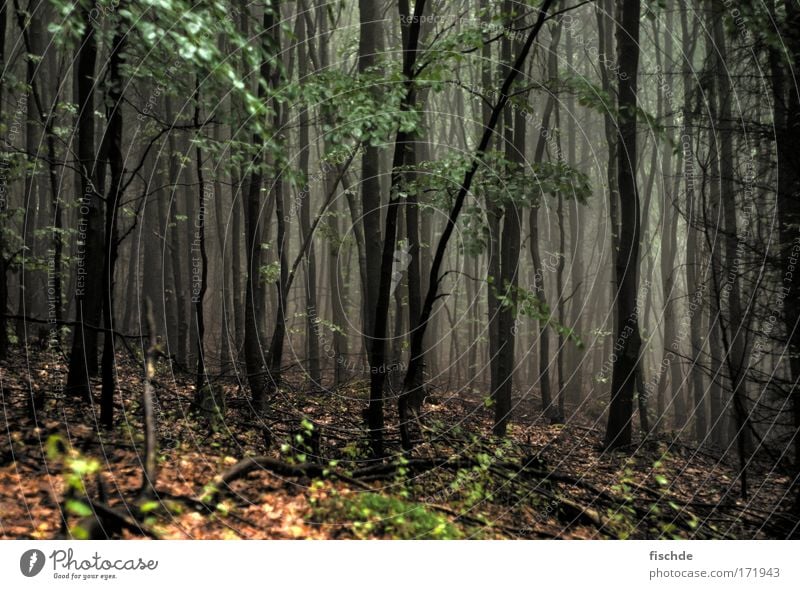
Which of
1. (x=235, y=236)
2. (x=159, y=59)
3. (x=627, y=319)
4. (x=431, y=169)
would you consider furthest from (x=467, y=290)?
(x=159, y=59)

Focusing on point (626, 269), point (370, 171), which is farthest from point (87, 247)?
point (626, 269)

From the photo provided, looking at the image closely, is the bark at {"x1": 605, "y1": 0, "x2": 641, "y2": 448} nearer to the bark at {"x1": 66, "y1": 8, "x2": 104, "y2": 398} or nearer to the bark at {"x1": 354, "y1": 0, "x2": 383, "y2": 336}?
the bark at {"x1": 354, "y1": 0, "x2": 383, "y2": 336}

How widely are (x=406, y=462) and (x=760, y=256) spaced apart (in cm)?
480

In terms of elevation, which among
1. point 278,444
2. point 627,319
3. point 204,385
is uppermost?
point 627,319

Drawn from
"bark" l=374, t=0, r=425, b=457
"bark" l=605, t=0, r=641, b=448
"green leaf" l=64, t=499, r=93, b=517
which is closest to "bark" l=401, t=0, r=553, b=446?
"bark" l=374, t=0, r=425, b=457

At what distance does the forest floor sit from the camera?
459 centimetres

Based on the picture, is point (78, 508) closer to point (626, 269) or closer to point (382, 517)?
point (382, 517)

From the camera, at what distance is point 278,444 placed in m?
6.64
